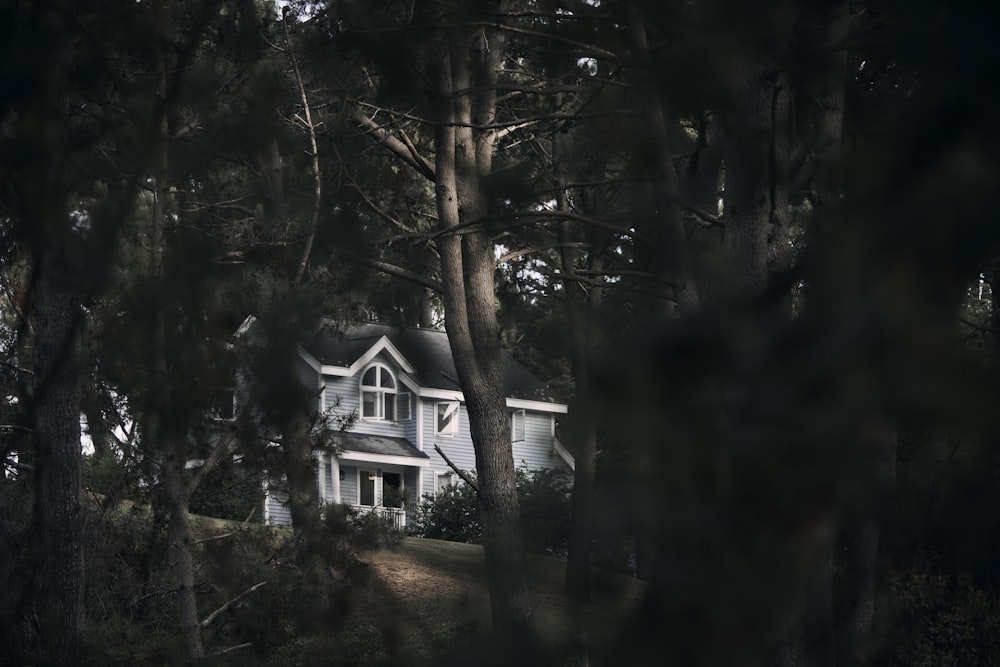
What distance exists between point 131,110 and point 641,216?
372 cm

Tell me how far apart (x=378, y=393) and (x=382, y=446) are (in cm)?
178

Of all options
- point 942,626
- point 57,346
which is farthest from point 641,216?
point 942,626

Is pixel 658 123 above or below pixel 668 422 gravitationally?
above

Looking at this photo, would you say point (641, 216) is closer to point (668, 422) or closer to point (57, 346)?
point (668, 422)

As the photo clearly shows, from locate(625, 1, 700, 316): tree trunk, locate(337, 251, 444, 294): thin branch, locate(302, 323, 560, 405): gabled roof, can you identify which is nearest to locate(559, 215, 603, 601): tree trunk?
locate(625, 1, 700, 316): tree trunk

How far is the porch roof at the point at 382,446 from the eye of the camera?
90.8 ft

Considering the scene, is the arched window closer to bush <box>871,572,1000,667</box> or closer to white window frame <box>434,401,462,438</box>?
white window frame <box>434,401,462,438</box>

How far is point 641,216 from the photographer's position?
1851 mm

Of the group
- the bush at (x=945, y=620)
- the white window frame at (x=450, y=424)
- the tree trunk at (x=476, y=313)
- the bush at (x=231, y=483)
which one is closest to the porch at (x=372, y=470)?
the white window frame at (x=450, y=424)

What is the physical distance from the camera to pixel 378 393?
2714 centimetres

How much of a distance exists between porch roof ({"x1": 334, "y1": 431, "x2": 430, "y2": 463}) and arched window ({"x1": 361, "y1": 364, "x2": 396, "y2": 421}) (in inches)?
21.8

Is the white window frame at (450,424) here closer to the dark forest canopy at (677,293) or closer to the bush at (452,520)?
the bush at (452,520)

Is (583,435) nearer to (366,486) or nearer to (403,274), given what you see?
(403,274)

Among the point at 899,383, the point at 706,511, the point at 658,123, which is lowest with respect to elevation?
the point at 706,511
